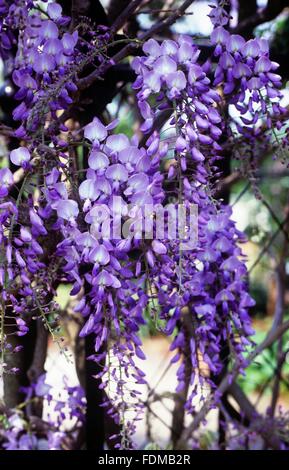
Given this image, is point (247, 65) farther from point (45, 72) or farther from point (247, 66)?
point (45, 72)

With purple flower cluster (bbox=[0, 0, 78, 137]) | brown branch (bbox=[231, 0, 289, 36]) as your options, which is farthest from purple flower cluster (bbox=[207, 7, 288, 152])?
brown branch (bbox=[231, 0, 289, 36])

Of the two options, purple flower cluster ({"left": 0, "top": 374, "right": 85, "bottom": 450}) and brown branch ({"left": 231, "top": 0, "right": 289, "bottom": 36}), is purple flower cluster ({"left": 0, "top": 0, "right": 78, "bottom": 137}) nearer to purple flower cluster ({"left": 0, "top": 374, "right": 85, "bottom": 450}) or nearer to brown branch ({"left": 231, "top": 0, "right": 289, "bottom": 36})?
purple flower cluster ({"left": 0, "top": 374, "right": 85, "bottom": 450})

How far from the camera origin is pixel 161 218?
0.84 metres

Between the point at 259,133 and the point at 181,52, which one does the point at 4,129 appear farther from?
the point at 259,133

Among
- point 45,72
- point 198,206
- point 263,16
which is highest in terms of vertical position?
point 263,16

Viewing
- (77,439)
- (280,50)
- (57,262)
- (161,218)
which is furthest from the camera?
(280,50)

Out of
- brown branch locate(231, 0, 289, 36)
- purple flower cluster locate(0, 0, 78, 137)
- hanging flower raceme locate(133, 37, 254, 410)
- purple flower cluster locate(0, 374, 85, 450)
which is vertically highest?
brown branch locate(231, 0, 289, 36)

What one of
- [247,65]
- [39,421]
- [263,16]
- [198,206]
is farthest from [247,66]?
[39,421]

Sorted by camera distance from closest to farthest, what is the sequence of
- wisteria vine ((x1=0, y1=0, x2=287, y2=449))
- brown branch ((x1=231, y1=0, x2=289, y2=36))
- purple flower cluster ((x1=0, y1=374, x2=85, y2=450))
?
1. wisteria vine ((x1=0, y1=0, x2=287, y2=449))
2. purple flower cluster ((x1=0, y1=374, x2=85, y2=450))
3. brown branch ((x1=231, y1=0, x2=289, y2=36))

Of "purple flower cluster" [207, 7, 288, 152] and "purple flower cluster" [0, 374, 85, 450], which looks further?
"purple flower cluster" [0, 374, 85, 450]

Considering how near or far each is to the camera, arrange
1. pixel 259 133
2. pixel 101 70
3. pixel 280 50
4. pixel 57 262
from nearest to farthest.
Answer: pixel 101 70, pixel 57 262, pixel 259 133, pixel 280 50
